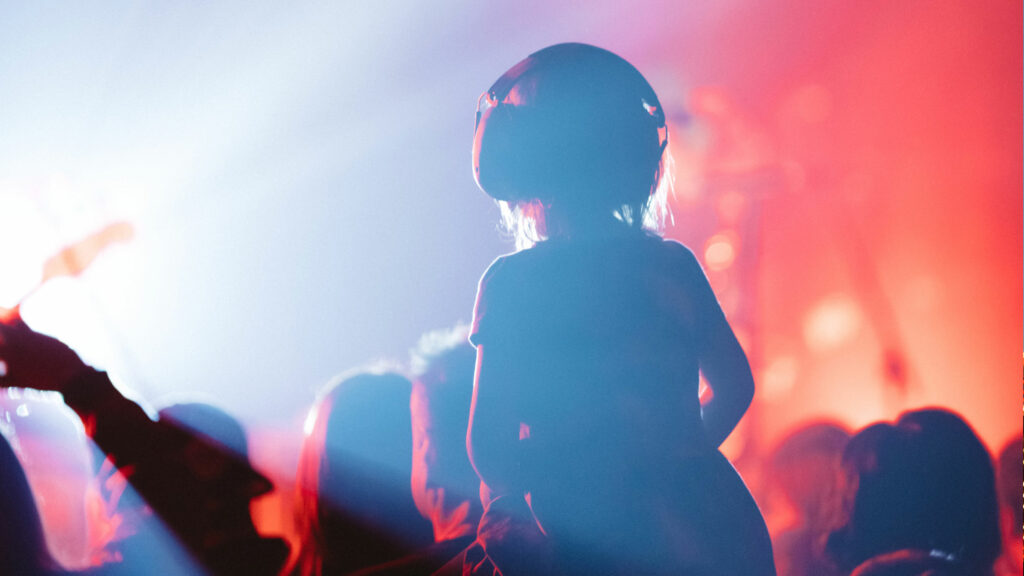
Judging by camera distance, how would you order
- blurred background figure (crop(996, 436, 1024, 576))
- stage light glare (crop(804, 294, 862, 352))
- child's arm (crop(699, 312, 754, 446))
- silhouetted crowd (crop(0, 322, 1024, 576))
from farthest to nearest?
stage light glare (crop(804, 294, 862, 352)), blurred background figure (crop(996, 436, 1024, 576)), silhouetted crowd (crop(0, 322, 1024, 576)), child's arm (crop(699, 312, 754, 446))

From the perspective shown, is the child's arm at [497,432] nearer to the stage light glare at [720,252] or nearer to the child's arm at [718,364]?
the child's arm at [718,364]

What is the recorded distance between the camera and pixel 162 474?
0.76 meters

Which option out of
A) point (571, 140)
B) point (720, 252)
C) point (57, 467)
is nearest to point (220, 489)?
point (571, 140)

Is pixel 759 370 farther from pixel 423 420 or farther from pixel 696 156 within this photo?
pixel 423 420

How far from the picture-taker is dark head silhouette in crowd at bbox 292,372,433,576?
3.47 feet

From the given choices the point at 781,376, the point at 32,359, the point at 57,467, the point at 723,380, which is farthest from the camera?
the point at 781,376

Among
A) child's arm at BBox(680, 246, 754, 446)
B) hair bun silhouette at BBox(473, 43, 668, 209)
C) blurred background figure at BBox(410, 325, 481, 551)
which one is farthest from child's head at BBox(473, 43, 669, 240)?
blurred background figure at BBox(410, 325, 481, 551)

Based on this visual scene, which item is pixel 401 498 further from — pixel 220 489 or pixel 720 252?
pixel 720 252

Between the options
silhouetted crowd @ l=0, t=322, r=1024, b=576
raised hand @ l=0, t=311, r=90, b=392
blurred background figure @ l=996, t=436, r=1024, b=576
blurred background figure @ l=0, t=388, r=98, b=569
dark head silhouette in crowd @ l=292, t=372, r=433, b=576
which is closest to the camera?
raised hand @ l=0, t=311, r=90, b=392

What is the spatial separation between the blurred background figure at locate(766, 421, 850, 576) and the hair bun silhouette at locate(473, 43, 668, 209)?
1342 mm

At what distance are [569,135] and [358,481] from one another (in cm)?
66

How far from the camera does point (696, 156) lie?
3.72m

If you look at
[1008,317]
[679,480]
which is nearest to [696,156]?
[1008,317]

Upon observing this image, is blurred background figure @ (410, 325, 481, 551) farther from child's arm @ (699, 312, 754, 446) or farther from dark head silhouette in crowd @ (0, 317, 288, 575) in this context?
child's arm @ (699, 312, 754, 446)
